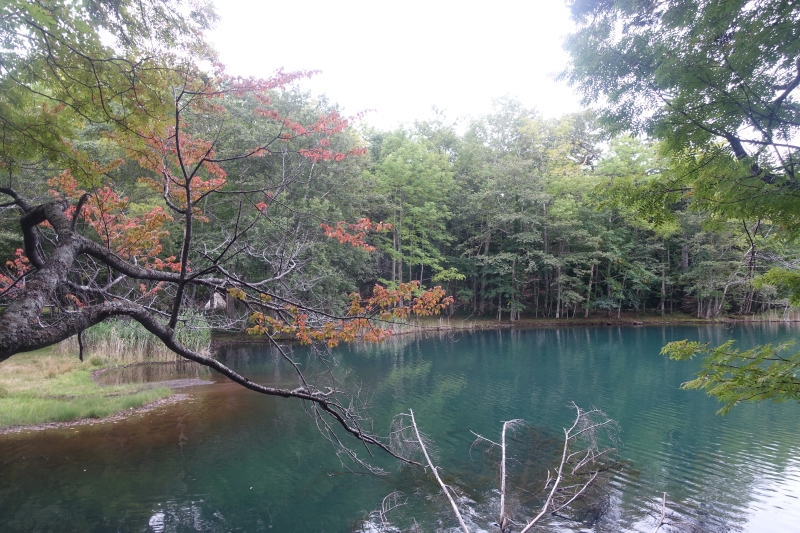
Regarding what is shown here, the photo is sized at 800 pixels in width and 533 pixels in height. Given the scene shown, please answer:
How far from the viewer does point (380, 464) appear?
740 cm

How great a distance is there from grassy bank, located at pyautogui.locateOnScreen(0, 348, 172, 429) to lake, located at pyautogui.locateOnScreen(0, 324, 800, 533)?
0.71 m

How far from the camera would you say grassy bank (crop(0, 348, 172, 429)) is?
895 cm

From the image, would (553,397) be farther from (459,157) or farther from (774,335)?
(459,157)

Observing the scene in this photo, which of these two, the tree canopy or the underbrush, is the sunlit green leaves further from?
the underbrush

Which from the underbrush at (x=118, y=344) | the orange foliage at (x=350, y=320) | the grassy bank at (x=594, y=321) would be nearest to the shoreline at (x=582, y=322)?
the grassy bank at (x=594, y=321)

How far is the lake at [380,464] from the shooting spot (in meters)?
5.72

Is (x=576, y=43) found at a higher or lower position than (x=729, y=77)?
higher

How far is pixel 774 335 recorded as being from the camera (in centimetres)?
2202

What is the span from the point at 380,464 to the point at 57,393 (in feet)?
26.8

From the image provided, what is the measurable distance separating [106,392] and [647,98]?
12390 mm

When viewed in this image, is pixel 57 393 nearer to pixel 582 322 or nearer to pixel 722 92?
pixel 722 92

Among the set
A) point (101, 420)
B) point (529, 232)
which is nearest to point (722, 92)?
point (101, 420)

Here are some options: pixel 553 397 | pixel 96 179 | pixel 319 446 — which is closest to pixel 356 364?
pixel 553 397

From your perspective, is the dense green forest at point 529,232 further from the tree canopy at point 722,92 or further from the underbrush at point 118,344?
the tree canopy at point 722,92
